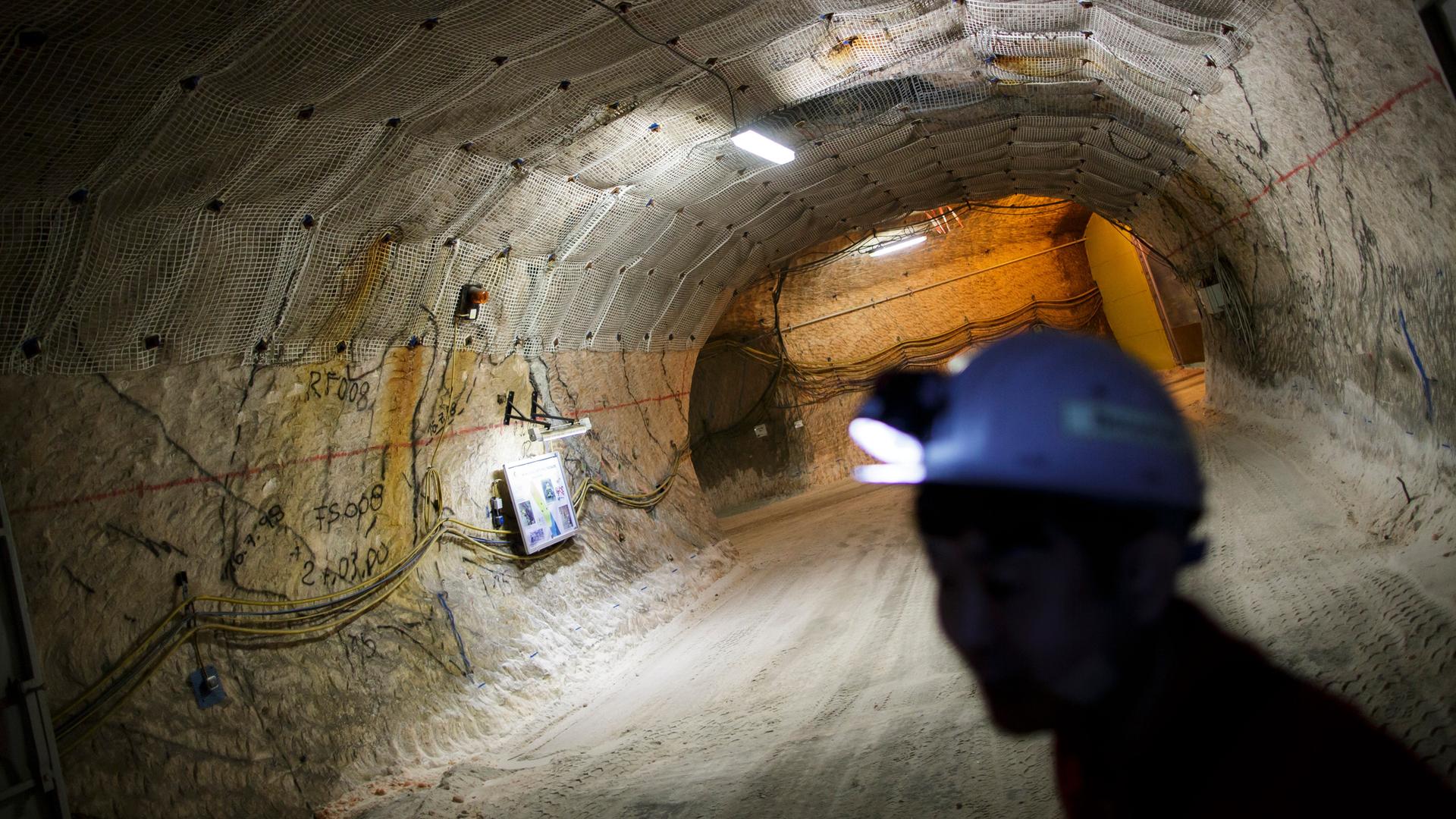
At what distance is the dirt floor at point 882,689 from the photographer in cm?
322

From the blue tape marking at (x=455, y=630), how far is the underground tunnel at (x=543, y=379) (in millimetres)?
28

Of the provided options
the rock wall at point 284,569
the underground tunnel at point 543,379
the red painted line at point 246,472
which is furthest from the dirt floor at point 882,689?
the red painted line at point 246,472

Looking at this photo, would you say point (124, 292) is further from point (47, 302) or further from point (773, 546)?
point (773, 546)

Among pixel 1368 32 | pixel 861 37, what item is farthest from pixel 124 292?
pixel 1368 32

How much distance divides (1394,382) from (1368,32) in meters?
2.70

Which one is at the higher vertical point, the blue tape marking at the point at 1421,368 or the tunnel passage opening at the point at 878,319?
the tunnel passage opening at the point at 878,319

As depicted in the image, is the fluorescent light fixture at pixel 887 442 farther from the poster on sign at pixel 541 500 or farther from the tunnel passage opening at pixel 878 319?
the tunnel passage opening at pixel 878 319

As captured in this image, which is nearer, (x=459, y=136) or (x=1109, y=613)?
(x=1109, y=613)

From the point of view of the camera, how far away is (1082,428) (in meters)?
0.69

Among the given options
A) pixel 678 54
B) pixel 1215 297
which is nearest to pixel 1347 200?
pixel 678 54

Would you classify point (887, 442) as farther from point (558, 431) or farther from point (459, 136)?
point (558, 431)

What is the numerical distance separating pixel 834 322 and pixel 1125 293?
6.61 meters

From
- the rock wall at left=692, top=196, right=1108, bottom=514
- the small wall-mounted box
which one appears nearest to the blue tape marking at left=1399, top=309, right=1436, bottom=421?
the small wall-mounted box

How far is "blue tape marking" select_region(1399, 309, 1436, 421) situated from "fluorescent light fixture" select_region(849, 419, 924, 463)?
5.34m
